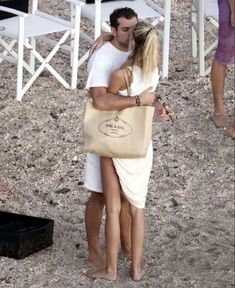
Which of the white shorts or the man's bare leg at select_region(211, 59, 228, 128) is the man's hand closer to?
the white shorts

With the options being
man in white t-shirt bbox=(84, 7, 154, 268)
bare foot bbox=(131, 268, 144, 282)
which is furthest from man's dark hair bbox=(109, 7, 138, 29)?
bare foot bbox=(131, 268, 144, 282)

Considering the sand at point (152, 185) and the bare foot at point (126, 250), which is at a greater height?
the sand at point (152, 185)

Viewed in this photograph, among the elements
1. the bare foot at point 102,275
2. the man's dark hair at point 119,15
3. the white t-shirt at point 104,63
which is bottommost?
the bare foot at point 102,275

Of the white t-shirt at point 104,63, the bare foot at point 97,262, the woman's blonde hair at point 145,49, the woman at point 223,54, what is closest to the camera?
the woman at point 223,54

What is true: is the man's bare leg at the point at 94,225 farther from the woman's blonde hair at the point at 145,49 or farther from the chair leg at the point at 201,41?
the chair leg at the point at 201,41

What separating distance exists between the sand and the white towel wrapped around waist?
304mm

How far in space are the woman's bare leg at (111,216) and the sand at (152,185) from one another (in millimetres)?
54

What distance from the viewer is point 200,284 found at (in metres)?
4.07

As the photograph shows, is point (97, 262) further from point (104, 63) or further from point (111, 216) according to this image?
point (104, 63)

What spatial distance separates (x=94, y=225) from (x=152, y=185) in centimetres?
81

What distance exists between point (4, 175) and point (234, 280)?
1949mm

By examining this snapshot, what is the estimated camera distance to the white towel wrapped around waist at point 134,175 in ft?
13.3

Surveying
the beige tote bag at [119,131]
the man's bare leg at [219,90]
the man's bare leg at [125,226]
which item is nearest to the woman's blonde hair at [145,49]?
the beige tote bag at [119,131]

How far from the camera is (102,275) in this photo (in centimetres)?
430
